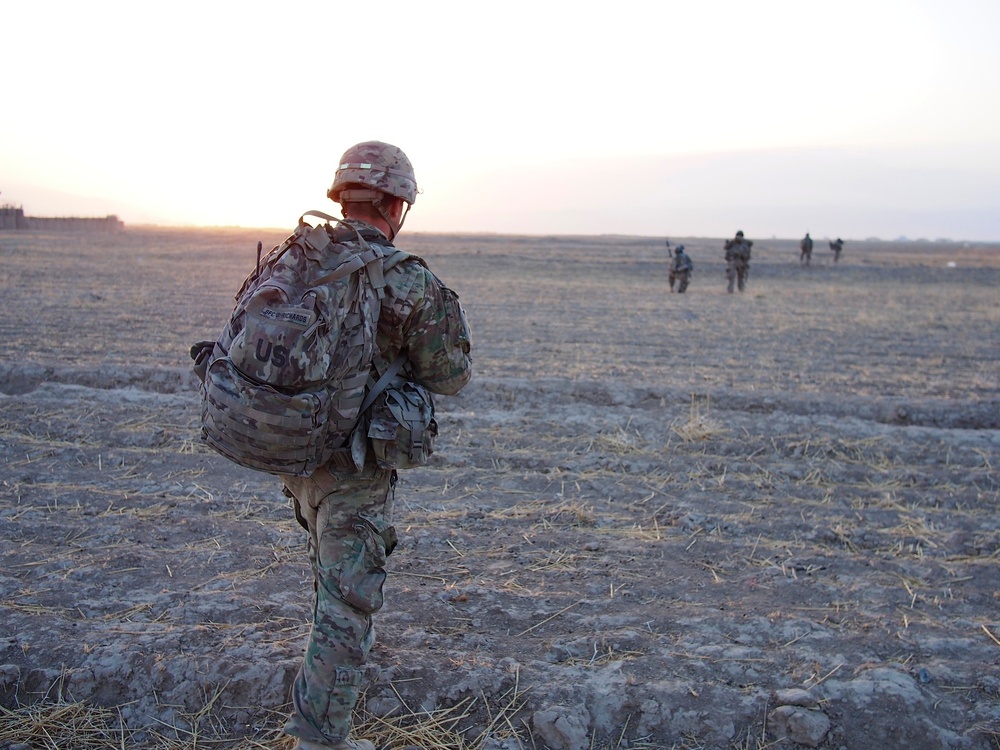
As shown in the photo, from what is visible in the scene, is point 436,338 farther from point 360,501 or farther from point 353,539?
point 353,539

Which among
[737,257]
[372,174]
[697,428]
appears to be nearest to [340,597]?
[372,174]

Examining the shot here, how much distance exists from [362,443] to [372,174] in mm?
857

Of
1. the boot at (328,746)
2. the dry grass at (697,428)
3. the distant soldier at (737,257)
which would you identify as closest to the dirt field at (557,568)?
the dry grass at (697,428)

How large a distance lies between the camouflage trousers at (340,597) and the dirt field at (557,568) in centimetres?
38

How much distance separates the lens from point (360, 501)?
8.64 feet

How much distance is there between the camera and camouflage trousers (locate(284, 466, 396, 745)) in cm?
257

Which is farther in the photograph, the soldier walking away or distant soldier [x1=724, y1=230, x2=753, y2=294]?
distant soldier [x1=724, y1=230, x2=753, y2=294]

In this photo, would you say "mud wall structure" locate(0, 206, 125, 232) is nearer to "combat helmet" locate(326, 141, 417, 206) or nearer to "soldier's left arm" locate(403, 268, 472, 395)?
"combat helmet" locate(326, 141, 417, 206)

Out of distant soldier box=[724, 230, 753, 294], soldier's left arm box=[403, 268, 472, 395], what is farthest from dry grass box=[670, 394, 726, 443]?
distant soldier box=[724, 230, 753, 294]

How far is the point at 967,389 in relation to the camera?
8.87m

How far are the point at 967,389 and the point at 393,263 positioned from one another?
8.29 meters

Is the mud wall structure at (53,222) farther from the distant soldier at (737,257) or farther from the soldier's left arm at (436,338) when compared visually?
the soldier's left arm at (436,338)

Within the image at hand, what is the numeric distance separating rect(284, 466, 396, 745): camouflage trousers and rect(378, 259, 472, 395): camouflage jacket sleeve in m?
0.38

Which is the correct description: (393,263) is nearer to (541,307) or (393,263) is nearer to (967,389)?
(967,389)
